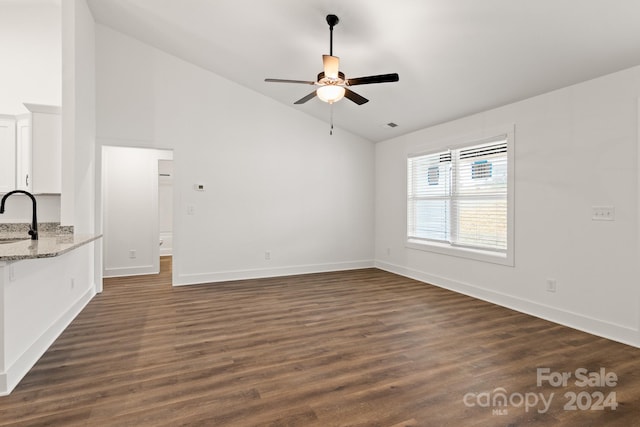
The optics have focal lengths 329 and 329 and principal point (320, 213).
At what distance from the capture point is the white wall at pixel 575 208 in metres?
2.92

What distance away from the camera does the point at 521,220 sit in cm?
381

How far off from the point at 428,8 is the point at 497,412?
3037mm

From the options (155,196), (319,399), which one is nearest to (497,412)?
(319,399)

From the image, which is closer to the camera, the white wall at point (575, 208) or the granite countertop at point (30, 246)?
the granite countertop at point (30, 246)

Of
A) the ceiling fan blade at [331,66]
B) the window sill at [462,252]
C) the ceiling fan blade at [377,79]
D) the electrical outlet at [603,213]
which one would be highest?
the ceiling fan blade at [331,66]

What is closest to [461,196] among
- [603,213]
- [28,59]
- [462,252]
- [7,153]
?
[462,252]

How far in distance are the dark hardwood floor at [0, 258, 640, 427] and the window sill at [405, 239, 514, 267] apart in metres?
0.58

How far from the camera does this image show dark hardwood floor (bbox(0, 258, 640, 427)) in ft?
6.15

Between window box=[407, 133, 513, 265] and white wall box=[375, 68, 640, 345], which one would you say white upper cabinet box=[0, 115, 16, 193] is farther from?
white wall box=[375, 68, 640, 345]

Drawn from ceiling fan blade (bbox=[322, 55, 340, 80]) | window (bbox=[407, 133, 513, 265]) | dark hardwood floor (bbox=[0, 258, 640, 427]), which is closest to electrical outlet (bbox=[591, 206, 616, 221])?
window (bbox=[407, 133, 513, 265])

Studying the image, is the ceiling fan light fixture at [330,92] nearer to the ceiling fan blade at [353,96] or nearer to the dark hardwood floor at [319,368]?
the ceiling fan blade at [353,96]

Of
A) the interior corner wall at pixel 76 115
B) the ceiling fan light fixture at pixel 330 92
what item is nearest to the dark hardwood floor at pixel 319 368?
the interior corner wall at pixel 76 115

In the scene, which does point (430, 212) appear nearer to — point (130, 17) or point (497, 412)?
point (497, 412)

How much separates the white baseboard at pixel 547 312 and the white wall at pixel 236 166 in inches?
77.4
